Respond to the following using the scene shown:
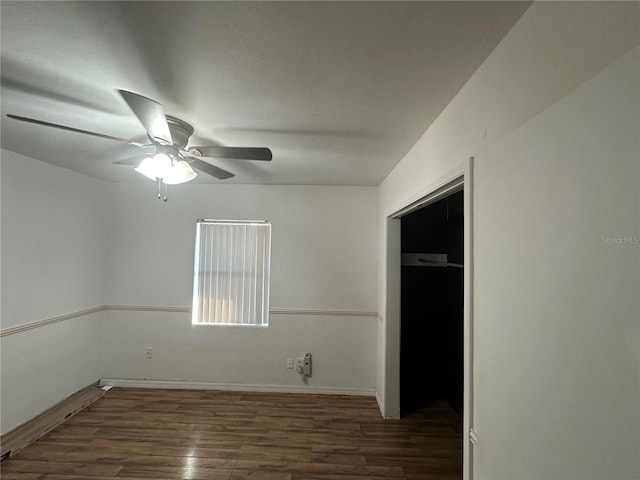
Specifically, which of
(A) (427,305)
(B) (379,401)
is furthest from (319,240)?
(B) (379,401)

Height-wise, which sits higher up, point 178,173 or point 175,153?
point 175,153

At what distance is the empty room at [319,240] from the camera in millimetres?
645

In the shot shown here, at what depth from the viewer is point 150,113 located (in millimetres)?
1225

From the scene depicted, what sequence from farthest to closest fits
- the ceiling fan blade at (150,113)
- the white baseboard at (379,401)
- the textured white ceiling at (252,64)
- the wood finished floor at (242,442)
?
the white baseboard at (379,401) → the wood finished floor at (242,442) → the ceiling fan blade at (150,113) → the textured white ceiling at (252,64)

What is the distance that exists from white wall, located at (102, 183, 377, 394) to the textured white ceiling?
144 cm

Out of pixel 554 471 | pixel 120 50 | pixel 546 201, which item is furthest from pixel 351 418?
pixel 120 50

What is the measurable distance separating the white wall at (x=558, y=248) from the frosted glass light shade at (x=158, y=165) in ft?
5.38

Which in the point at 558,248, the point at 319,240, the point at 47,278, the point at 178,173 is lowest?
the point at 47,278

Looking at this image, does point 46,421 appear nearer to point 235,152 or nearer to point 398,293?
point 235,152

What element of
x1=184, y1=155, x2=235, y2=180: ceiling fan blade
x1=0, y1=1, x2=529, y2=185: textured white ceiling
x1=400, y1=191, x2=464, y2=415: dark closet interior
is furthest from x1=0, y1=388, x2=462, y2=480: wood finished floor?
x1=0, y1=1, x2=529, y2=185: textured white ceiling

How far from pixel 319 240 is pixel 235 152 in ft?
6.04

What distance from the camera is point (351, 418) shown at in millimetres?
2721

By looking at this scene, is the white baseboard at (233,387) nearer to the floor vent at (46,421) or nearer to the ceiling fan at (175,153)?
the floor vent at (46,421)

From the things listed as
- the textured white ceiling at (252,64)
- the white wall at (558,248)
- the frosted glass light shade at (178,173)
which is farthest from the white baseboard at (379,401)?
the frosted glass light shade at (178,173)
